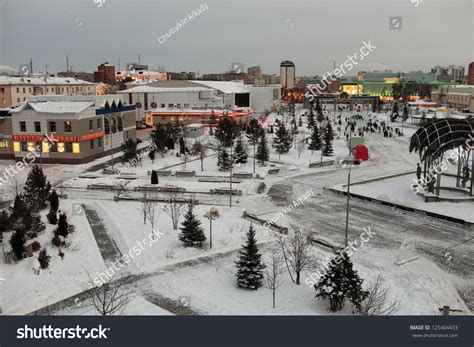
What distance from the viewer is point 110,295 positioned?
17.6 meters

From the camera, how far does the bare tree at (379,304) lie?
1569cm

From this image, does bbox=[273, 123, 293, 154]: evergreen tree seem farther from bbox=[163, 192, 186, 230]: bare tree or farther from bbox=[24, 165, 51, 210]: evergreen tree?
bbox=[24, 165, 51, 210]: evergreen tree

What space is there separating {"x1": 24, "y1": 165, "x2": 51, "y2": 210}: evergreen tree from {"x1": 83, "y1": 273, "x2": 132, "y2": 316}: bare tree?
38.7 ft

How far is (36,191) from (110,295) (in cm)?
1546

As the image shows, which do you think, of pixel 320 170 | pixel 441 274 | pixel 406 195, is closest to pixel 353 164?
pixel 320 170

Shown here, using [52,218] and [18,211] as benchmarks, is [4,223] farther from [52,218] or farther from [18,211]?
[52,218]

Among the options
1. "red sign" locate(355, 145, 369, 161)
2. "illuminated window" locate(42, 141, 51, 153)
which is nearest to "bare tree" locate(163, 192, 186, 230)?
"illuminated window" locate(42, 141, 51, 153)

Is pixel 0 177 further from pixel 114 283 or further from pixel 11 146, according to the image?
pixel 114 283

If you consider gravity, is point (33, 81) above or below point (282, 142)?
above

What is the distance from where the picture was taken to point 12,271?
69.2ft

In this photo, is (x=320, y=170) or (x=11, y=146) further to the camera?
(x=11, y=146)

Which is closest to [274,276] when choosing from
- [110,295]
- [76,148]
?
[110,295]
